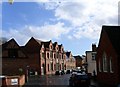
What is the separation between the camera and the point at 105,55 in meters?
39.9

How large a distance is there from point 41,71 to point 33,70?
232cm

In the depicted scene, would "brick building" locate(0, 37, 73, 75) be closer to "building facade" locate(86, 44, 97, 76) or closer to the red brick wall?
"building facade" locate(86, 44, 97, 76)

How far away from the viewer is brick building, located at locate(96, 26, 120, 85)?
34969mm

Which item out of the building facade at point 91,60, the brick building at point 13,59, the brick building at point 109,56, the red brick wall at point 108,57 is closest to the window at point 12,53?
the brick building at point 13,59

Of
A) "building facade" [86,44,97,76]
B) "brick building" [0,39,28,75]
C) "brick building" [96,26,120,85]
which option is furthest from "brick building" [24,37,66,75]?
"brick building" [96,26,120,85]

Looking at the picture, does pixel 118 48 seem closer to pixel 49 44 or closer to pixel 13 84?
pixel 13 84

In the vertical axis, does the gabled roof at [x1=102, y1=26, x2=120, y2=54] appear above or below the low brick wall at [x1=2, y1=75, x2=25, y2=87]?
above

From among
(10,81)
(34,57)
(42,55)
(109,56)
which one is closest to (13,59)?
(10,81)

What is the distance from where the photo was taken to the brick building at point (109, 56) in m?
35.0

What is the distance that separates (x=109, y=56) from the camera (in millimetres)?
37688

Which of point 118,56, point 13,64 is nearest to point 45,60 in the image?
point 13,64

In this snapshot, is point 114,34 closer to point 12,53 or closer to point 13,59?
point 13,59

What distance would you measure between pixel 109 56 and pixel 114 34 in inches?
109

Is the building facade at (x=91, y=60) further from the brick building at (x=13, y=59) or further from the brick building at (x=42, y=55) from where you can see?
the brick building at (x=42, y=55)
